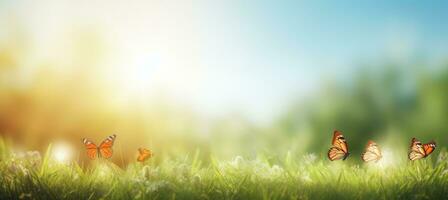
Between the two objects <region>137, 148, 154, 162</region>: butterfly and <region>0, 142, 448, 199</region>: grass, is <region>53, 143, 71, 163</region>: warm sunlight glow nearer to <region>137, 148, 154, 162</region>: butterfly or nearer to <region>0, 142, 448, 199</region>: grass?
<region>0, 142, 448, 199</region>: grass

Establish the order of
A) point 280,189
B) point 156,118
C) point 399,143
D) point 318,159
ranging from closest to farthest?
point 280,189 → point 318,159 → point 399,143 → point 156,118

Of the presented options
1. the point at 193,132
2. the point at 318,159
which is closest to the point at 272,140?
the point at 193,132

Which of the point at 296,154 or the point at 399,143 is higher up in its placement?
the point at 399,143

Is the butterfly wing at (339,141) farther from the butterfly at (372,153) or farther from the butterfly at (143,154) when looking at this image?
the butterfly at (143,154)

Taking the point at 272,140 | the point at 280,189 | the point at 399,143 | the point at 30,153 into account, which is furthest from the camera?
the point at 272,140

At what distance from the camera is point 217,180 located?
15.3 feet

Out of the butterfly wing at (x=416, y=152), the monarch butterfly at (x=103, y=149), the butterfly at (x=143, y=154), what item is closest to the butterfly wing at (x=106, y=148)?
the monarch butterfly at (x=103, y=149)

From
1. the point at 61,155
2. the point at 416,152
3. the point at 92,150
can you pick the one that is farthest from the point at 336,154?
the point at 61,155

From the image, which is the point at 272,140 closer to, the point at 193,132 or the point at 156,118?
the point at 193,132

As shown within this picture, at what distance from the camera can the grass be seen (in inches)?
178

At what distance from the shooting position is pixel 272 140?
22.6 feet

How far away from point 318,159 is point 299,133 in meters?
1.70

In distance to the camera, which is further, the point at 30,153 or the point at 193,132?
the point at 193,132

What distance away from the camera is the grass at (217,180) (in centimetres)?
451
